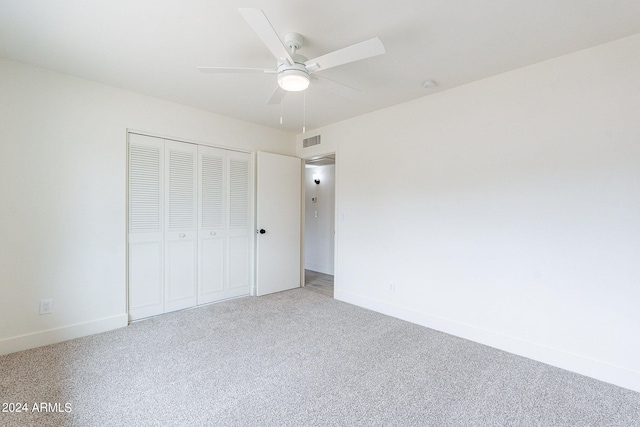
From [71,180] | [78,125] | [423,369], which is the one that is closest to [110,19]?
[78,125]

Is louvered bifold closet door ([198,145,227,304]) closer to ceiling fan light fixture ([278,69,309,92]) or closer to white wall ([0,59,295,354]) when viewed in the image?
white wall ([0,59,295,354])

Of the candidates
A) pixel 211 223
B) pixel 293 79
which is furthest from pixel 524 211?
pixel 211 223

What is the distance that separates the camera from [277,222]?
428 centimetres

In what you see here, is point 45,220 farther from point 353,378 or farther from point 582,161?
point 582,161

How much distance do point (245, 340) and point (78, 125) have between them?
2.61 metres

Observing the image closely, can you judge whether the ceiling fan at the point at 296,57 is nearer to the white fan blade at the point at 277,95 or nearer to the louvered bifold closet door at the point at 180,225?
the white fan blade at the point at 277,95

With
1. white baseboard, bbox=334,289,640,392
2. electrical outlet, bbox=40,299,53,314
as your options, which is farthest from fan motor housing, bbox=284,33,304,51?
electrical outlet, bbox=40,299,53,314

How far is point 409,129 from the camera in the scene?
325cm

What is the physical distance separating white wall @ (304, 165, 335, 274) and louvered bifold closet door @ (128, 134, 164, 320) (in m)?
3.14

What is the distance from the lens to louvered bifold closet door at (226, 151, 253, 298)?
153 inches

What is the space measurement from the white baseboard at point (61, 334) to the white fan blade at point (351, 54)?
10.2 ft

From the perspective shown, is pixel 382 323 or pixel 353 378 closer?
pixel 353 378

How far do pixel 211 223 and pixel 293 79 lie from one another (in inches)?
93.4

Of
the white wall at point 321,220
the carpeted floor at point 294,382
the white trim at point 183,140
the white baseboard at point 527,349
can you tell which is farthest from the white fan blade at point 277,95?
the white wall at point 321,220
